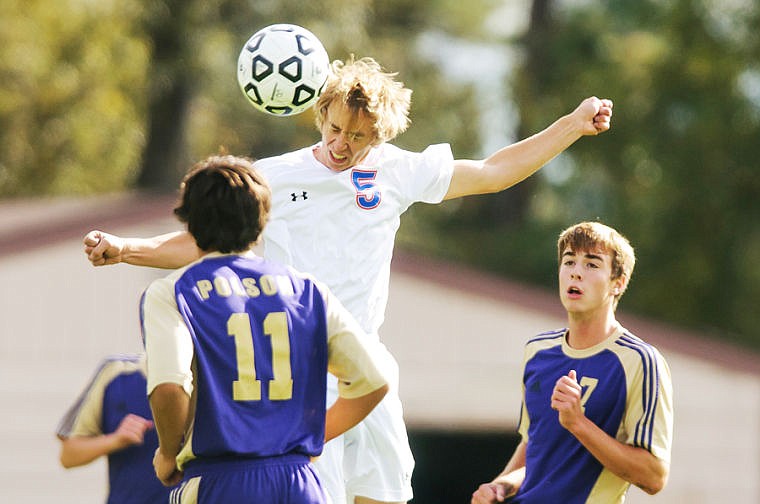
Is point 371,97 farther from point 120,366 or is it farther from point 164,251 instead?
point 120,366

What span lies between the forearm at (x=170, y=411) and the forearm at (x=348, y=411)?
21.0 inches

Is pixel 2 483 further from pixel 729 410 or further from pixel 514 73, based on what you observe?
pixel 514 73

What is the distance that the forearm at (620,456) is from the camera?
5.11 metres

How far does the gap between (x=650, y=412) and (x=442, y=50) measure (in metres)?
38.0

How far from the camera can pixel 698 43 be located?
3300 centimetres

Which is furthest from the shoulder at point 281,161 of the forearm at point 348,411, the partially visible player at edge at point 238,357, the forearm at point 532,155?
the forearm at point 348,411

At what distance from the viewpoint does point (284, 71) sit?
246 inches

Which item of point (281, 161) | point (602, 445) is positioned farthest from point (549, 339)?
point (281, 161)

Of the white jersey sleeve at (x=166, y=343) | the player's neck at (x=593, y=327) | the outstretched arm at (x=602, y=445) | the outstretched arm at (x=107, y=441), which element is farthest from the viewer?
the outstretched arm at (x=107, y=441)

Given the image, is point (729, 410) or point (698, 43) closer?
point (729, 410)

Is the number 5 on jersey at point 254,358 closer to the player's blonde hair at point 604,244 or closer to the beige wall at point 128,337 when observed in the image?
the player's blonde hair at point 604,244

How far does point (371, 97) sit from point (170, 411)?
202 cm

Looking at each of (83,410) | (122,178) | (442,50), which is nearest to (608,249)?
(83,410)

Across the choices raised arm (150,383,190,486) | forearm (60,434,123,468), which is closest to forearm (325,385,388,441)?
raised arm (150,383,190,486)
